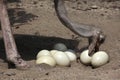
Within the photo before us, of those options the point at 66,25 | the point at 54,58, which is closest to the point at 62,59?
the point at 54,58

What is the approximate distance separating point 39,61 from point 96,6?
3.35m

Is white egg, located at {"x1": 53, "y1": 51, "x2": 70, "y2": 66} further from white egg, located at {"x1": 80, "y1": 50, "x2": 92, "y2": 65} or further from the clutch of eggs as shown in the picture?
white egg, located at {"x1": 80, "y1": 50, "x2": 92, "y2": 65}

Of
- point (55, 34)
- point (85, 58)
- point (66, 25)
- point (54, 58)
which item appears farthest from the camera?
point (55, 34)

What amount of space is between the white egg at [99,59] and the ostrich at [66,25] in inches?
5.4

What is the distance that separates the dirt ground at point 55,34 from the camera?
5.24m

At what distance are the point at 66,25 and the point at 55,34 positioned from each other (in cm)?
127

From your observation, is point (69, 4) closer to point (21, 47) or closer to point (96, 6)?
point (96, 6)

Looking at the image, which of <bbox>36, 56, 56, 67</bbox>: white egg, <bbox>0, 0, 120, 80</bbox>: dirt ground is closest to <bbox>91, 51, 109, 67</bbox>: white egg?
<bbox>0, 0, 120, 80</bbox>: dirt ground

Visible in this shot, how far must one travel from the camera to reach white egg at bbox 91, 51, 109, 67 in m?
5.83

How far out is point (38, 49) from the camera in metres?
→ 6.67

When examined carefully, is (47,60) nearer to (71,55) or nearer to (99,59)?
(71,55)

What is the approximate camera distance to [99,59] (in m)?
5.84

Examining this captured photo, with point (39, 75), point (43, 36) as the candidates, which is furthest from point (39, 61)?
point (43, 36)

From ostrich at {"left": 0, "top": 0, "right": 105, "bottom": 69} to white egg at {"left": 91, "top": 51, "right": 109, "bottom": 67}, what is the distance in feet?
0.45
